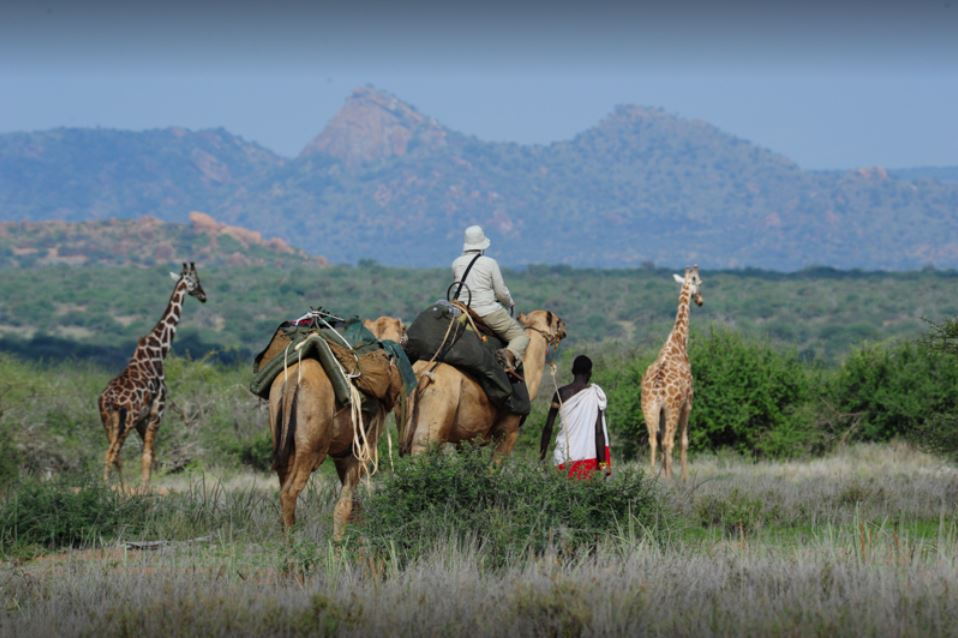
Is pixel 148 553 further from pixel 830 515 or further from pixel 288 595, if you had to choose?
pixel 830 515

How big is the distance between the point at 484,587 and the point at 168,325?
444 inches

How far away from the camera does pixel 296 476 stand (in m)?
11.6

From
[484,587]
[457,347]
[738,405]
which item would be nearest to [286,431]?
[457,347]

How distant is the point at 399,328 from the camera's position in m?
14.4

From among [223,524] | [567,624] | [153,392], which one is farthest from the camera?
[153,392]

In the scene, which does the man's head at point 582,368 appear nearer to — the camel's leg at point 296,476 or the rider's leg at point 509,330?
the rider's leg at point 509,330

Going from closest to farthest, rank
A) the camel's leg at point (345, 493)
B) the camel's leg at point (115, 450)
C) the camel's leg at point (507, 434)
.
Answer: the camel's leg at point (345, 493) < the camel's leg at point (507, 434) < the camel's leg at point (115, 450)

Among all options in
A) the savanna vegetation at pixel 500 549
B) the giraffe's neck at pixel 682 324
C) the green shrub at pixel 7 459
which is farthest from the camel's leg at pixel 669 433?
the green shrub at pixel 7 459

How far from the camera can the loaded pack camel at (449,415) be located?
13039mm

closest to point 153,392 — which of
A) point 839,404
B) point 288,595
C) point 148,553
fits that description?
point 148,553

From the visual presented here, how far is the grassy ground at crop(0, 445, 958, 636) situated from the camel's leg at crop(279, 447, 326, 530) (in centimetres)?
33

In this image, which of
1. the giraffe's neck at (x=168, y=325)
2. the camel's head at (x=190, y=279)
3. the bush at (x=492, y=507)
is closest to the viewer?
the bush at (x=492, y=507)

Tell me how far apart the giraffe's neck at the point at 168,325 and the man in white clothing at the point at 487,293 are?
655 centimetres

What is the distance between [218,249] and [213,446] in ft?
566
